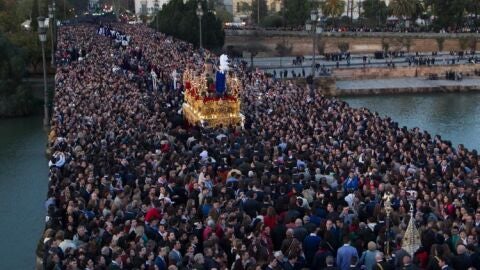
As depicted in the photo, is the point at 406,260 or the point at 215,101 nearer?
the point at 406,260

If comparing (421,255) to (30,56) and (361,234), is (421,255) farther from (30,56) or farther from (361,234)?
(30,56)

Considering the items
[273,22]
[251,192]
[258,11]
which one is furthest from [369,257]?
[258,11]

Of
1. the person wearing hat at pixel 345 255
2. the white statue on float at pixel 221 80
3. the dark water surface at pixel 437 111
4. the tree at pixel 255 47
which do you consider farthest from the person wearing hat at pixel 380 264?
the tree at pixel 255 47

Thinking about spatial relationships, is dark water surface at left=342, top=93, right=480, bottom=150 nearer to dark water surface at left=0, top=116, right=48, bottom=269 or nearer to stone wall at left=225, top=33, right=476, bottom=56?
stone wall at left=225, top=33, right=476, bottom=56

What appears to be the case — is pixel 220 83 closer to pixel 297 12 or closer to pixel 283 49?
pixel 283 49

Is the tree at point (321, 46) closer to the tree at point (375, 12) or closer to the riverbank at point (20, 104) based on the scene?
the tree at point (375, 12)

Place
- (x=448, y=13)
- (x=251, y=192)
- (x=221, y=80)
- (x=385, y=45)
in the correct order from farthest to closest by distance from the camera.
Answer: (x=448, y=13), (x=385, y=45), (x=221, y=80), (x=251, y=192)

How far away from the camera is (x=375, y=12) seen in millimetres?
68125

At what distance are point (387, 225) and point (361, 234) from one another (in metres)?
0.37

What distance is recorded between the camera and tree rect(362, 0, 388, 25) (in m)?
67.6

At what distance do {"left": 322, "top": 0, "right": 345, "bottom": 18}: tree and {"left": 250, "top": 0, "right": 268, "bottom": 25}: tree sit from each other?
6.61 metres

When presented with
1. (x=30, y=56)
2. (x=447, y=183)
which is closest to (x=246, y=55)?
(x=30, y=56)

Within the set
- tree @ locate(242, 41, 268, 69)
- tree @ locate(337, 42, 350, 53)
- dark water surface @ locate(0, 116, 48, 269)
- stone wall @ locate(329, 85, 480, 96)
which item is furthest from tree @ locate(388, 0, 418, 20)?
dark water surface @ locate(0, 116, 48, 269)

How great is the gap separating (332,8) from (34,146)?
150 feet
